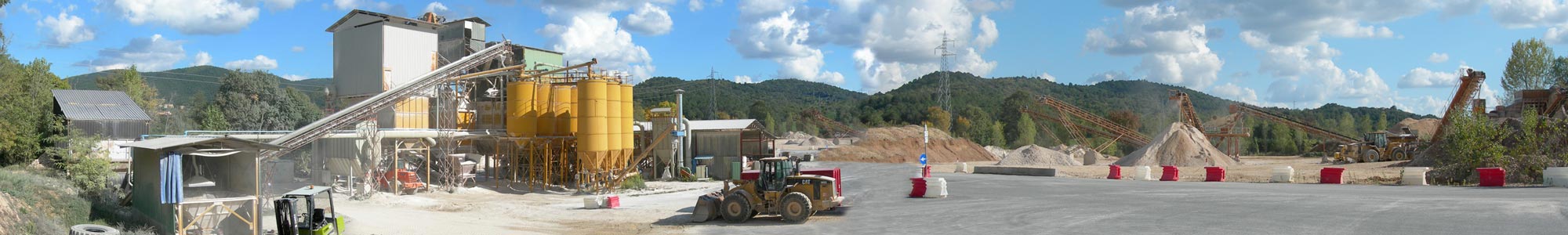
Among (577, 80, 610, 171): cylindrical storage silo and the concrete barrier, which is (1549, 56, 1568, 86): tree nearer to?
the concrete barrier

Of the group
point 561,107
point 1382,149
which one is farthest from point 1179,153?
point 561,107

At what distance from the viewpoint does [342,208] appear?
26547mm

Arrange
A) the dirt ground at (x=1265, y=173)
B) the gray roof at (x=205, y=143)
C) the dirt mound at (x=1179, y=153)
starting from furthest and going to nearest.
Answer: the dirt mound at (x=1179, y=153), the dirt ground at (x=1265, y=173), the gray roof at (x=205, y=143)

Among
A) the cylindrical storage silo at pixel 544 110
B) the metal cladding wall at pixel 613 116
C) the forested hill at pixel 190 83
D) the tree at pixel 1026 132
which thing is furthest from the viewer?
the forested hill at pixel 190 83

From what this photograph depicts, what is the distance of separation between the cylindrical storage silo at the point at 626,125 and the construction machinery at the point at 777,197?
16060mm

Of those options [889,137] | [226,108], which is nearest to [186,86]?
[226,108]

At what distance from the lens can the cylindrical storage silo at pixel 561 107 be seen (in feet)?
125

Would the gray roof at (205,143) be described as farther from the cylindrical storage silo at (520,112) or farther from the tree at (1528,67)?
the tree at (1528,67)

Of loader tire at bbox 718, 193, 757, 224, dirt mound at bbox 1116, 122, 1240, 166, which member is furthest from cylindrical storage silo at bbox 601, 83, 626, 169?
dirt mound at bbox 1116, 122, 1240, 166

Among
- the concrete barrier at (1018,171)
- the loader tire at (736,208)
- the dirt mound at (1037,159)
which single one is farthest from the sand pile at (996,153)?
the loader tire at (736,208)

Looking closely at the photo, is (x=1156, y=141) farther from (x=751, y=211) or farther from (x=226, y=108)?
(x=226, y=108)

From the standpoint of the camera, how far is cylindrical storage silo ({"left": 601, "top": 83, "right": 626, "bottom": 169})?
120 ft

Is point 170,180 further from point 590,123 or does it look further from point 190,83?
point 190,83

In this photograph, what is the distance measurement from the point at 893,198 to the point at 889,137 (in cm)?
4338
